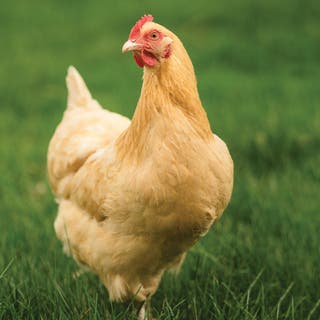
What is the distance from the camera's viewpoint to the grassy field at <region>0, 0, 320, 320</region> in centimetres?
317

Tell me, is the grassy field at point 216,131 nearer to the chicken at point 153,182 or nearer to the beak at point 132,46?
the chicken at point 153,182

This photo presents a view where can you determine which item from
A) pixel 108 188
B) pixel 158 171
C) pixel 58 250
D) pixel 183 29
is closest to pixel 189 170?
pixel 158 171

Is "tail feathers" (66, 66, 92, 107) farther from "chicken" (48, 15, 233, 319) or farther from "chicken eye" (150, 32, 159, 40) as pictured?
"chicken eye" (150, 32, 159, 40)

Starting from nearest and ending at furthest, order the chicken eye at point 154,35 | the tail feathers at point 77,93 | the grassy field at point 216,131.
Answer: the chicken eye at point 154,35 < the grassy field at point 216,131 < the tail feathers at point 77,93

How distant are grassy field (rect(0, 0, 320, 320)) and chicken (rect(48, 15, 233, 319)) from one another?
211 mm

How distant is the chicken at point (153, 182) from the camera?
8.46 ft

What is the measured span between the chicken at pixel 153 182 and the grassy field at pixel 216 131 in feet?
0.69

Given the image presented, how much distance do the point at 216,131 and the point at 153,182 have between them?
11.9 feet

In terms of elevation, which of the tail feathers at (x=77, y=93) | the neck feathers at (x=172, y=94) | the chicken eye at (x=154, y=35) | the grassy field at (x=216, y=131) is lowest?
the grassy field at (x=216, y=131)

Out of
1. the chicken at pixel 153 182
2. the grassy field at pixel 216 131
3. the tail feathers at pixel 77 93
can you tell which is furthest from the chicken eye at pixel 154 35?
the tail feathers at pixel 77 93

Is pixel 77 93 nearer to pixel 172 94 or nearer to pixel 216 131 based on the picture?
pixel 172 94

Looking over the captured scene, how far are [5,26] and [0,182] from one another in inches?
286

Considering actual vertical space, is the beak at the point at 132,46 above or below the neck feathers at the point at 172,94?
above

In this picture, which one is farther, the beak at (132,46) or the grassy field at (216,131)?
the grassy field at (216,131)
